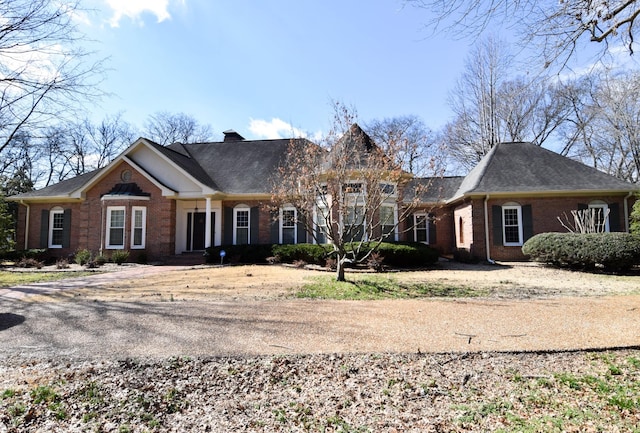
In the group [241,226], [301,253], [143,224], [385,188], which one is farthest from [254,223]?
[385,188]

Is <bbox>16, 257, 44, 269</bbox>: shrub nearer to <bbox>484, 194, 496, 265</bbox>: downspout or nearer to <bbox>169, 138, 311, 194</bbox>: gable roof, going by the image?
<bbox>169, 138, 311, 194</bbox>: gable roof

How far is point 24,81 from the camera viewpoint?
8805 mm

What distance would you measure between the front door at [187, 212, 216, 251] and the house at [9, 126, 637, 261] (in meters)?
0.05

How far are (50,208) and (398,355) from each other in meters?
21.2

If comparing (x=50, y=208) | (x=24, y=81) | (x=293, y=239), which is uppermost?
(x=24, y=81)

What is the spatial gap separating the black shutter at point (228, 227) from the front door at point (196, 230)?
0.91 metres

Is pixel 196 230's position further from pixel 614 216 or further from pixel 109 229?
pixel 614 216

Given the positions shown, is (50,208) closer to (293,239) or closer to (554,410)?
(293,239)

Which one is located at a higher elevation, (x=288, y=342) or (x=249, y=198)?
(x=249, y=198)

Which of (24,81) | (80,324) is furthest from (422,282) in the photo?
(24,81)

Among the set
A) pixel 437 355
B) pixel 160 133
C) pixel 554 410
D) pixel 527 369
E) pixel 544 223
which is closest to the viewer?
pixel 554 410

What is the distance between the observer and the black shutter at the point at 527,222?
54.7ft

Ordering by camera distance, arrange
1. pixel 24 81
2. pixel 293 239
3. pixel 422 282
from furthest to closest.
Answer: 1. pixel 293 239
2. pixel 422 282
3. pixel 24 81

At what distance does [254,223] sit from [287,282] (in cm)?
816
